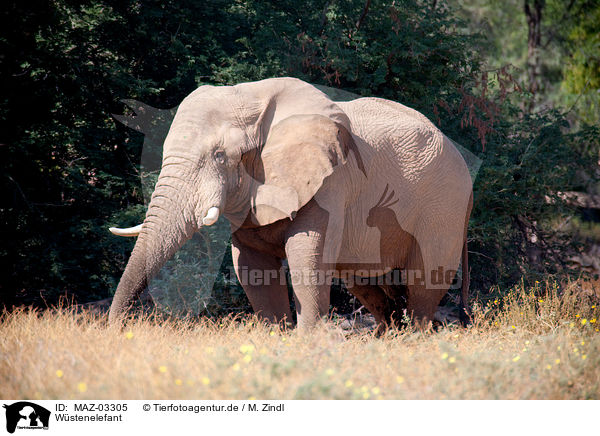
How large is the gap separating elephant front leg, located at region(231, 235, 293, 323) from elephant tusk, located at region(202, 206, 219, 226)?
37.6 inches

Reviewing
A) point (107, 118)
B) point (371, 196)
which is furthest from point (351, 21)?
point (371, 196)

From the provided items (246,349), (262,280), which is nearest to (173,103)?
(262,280)

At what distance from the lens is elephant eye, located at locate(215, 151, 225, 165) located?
5.83 m

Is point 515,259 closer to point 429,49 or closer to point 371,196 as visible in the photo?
point 429,49

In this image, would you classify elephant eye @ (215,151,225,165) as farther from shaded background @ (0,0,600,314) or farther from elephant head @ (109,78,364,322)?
shaded background @ (0,0,600,314)

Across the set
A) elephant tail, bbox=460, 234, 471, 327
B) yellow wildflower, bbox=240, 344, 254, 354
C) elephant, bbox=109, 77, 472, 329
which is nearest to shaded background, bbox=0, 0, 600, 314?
elephant tail, bbox=460, 234, 471, 327

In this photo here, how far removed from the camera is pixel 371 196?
6656 mm

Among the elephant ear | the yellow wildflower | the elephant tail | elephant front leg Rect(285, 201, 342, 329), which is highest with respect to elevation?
the elephant ear

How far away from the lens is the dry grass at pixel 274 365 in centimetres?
432

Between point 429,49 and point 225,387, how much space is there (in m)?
6.72

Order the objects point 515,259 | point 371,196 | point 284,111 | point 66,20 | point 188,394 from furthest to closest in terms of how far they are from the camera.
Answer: point 515,259 < point 66,20 < point 371,196 < point 284,111 < point 188,394

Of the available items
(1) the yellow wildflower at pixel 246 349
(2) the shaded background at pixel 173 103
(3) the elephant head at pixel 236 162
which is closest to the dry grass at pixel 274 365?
(1) the yellow wildflower at pixel 246 349

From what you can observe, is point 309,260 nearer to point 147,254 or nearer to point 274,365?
point 147,254

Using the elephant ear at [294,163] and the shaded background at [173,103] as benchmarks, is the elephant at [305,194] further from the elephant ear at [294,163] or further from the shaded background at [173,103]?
the shaded background at [173,103]
